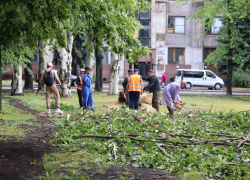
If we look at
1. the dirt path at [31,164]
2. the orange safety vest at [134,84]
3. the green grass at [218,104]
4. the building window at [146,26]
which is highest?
the building window at [146,26]

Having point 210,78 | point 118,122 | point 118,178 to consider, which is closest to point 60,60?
point 118,122

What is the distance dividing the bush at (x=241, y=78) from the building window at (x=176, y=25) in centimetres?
1029

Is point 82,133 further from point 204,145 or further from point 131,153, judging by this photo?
point 204,145

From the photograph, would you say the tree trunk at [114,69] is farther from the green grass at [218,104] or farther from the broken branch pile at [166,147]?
the broken branch pile at [166,147]

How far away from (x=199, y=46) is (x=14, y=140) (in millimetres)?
39914

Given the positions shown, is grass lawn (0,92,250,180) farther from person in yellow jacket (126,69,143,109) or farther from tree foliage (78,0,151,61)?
person in yellow jacket (126,69,143,109)

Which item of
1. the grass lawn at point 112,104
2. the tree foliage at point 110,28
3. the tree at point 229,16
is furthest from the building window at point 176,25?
the tree foliage at point 110,28

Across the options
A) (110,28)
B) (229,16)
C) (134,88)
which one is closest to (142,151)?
(110,28)

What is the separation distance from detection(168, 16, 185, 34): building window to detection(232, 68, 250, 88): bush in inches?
405

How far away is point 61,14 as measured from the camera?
26.4 feet

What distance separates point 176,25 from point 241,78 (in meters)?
12.1

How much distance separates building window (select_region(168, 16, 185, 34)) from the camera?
4488 cm

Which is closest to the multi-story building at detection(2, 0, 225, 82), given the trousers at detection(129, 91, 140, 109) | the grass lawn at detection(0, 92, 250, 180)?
the trousers at detection(129, 91, 140, 109)

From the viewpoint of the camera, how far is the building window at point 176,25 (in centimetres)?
4488
